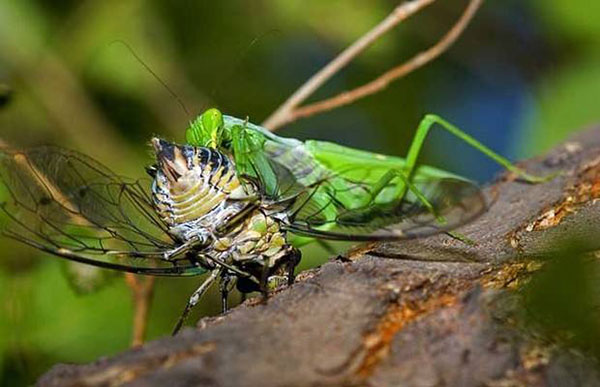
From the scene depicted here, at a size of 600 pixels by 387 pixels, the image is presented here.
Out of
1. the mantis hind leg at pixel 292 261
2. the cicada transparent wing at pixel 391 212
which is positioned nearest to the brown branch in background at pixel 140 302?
the cicada transparent wing at pixel 391 212

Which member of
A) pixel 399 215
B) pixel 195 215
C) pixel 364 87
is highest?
pixel 364 87

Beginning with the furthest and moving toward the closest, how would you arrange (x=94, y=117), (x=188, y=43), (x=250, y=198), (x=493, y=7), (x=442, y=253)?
(x=493, y=7) → (x=188, y=43) → (x=94, y=117) → (x=250, y=198) → (x=442, y=253)

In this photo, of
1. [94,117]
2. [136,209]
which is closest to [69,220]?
[136,209]

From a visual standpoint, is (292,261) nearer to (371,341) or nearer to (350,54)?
(371,341)

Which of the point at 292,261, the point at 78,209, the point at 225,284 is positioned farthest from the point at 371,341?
the point at 78,209

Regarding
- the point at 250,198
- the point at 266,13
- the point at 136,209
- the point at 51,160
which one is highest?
the point at 266,13

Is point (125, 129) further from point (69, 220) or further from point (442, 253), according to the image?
point (442, 253)

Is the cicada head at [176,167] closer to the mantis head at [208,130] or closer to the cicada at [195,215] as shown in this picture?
the cicada at [195,215]
